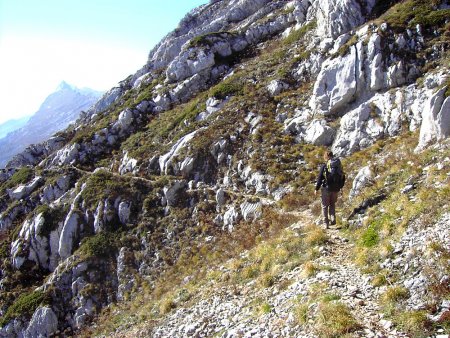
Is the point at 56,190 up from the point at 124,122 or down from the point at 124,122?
down

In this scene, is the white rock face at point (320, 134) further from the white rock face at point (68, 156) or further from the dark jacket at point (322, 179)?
the white rock face at point (68, 156)

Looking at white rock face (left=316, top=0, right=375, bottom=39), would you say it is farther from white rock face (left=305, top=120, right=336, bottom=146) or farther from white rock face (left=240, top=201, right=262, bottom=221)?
white rock face (left=240, top=201, right=262, bottom=221)

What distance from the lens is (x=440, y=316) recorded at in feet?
26.3

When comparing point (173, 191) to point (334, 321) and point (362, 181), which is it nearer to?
point (362, 181)

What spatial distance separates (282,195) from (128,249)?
14952 millimetres

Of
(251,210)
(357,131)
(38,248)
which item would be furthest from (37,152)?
(357,131)

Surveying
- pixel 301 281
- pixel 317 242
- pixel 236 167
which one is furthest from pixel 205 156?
pixel 301 281

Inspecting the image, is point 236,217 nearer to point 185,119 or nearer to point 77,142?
point 185,119

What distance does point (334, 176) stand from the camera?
55.0 ft

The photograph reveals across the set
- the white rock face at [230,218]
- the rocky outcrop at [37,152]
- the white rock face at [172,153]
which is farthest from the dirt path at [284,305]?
the rocky outcrop at [37,152]

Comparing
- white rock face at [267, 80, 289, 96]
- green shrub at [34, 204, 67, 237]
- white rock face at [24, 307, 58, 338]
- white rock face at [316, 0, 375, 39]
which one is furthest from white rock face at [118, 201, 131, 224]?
white rock face at [316, 0, 375, 39]

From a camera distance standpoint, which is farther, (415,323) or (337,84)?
(337,84)

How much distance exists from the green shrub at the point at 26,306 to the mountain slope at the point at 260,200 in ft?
0.40

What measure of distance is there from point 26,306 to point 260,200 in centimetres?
2295
